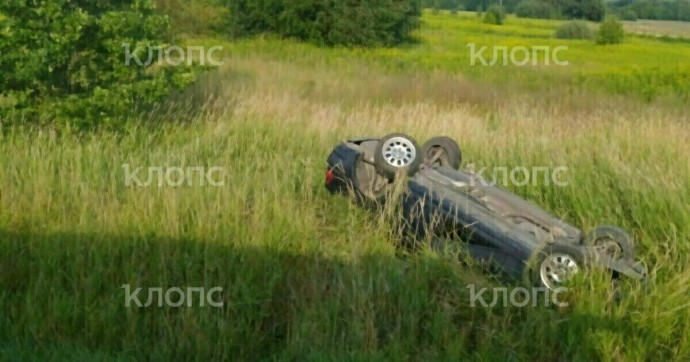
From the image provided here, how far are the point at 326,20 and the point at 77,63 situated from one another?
23.3m

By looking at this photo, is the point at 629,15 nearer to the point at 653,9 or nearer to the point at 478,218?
the point at 653,9

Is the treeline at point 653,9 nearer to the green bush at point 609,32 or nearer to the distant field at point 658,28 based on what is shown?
the distant field at point 658,28

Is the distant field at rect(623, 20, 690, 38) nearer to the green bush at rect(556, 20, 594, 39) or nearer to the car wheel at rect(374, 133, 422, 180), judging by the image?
the green bush at rect(556, 20, 594, 39)

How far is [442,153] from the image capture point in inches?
267

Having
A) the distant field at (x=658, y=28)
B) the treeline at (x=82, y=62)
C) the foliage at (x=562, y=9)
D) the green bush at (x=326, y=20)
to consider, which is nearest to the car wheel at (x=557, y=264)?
the treeline at (x=82, y=62)

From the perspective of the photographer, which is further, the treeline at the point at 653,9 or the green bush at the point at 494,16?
the treeline at the point at 653,9

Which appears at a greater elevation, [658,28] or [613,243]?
[613,243]

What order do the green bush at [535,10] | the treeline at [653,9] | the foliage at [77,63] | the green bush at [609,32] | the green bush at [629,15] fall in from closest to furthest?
the foliage at [77,63]
the green bush at [609,32]
the green bush at [535,10]
the green bush at [629,15]
the treeline at [653,9]

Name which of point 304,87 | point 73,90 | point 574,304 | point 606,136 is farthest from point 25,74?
point 304,87

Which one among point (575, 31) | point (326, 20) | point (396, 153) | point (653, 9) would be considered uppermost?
point (326, 20)

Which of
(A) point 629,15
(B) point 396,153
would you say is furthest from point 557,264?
(A) point 629,15

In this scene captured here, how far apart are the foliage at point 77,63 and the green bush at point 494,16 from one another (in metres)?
44.8

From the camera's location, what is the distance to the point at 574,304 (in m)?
4.38

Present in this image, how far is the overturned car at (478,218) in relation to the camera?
4602mm
